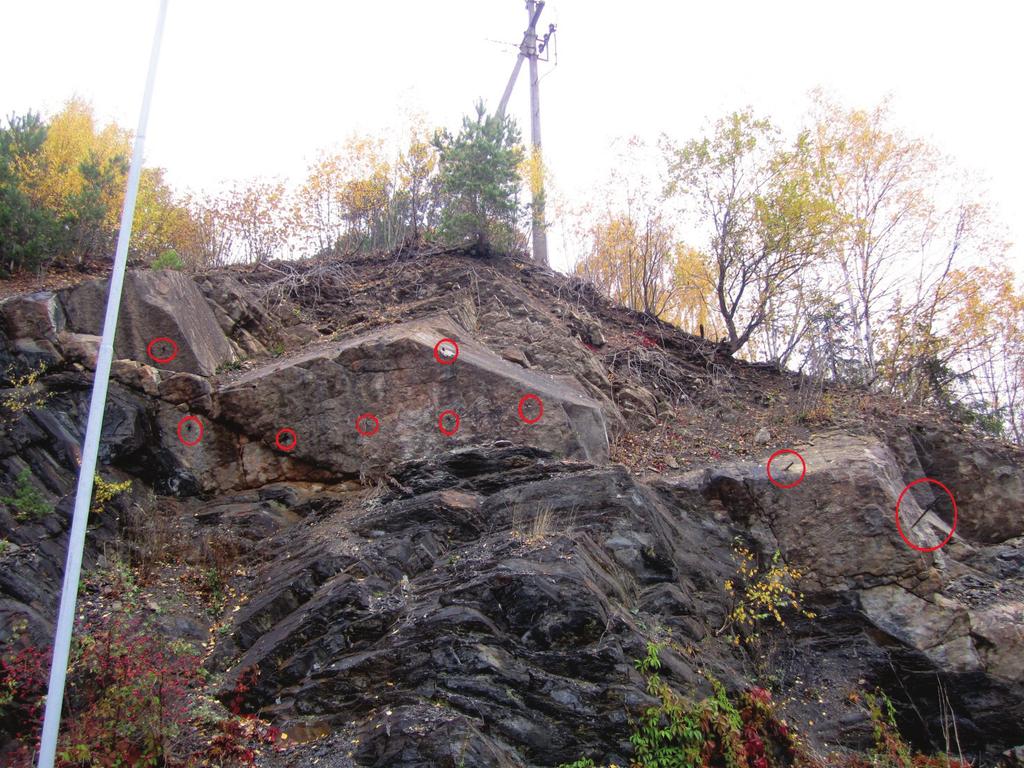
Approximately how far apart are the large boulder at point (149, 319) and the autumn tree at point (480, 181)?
603 centimetres

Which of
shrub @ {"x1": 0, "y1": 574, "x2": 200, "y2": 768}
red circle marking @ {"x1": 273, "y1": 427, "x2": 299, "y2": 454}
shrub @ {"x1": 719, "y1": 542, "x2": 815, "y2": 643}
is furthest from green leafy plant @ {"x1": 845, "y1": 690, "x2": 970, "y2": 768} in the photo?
red circle marking @ {"x1": 273, "y1": 427, "x2": 299, "y2": 454}

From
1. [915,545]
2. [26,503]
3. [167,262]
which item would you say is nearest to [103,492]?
[26,503]

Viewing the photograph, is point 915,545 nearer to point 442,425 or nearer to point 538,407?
point 538,407

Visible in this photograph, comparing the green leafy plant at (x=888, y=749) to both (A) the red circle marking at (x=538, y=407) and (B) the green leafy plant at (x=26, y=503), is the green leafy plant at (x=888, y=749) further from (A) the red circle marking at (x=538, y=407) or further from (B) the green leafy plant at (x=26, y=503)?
(B) the green leafy plant at (x=26, y=503)

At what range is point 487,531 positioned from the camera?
813 centimetres

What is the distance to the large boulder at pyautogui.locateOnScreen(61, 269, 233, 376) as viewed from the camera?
10.2 m

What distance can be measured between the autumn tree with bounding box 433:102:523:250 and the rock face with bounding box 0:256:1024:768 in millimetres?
2806

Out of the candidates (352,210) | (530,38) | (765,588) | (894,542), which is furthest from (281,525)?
(530,38)

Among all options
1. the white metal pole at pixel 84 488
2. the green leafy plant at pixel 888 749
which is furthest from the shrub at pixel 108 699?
the green leafy plant at pixel 888 749

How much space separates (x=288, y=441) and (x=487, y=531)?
3.51 m

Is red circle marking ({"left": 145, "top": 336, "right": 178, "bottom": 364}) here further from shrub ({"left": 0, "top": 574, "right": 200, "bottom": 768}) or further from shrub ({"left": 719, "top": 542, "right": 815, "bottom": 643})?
shrub ({"left": 719, "top": 542, "right": 815, "bottom": 643})

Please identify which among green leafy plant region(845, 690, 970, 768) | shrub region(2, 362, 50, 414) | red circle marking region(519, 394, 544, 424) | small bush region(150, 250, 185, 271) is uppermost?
small bush region(150, 250, 185, 271)

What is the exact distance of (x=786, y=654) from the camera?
28.8 feet

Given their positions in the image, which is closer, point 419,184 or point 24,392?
point 24,392
